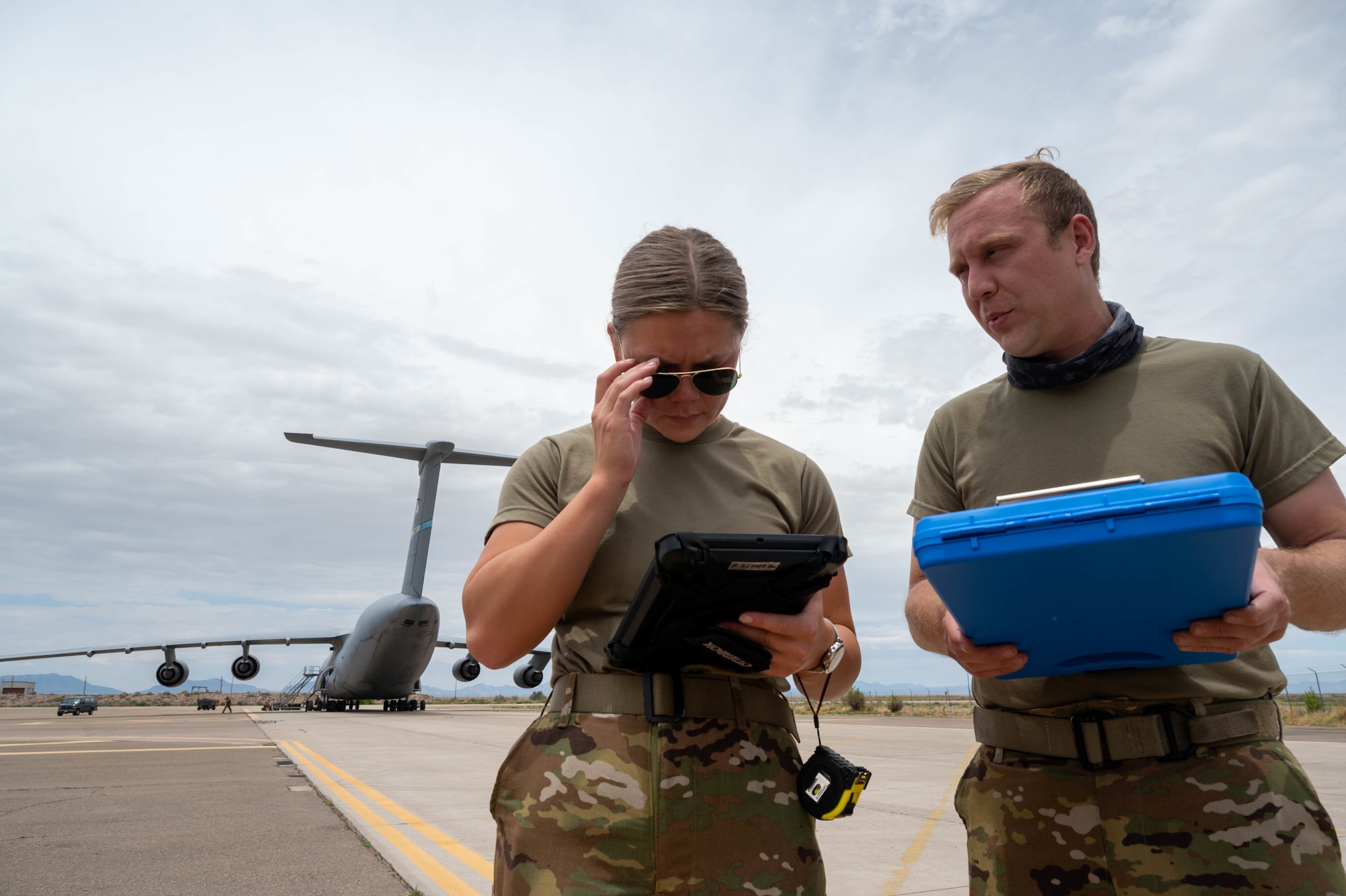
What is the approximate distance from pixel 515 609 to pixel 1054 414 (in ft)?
5.04

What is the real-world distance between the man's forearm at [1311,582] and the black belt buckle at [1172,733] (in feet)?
1.03

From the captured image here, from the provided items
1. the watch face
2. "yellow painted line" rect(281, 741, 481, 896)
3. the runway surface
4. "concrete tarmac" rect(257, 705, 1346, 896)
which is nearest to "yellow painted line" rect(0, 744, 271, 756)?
the runway surface

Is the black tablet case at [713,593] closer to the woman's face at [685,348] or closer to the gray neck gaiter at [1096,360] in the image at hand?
the woman's face at [685,348]

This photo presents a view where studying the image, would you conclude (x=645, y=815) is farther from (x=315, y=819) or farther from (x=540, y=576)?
(x=315, y=819)

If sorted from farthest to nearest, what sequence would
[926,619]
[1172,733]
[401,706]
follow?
[401,706], [926,619], [1172,733]

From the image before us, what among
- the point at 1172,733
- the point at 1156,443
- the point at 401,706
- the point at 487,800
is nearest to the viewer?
the point at 1172,733

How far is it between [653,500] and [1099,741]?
1205 millimetres

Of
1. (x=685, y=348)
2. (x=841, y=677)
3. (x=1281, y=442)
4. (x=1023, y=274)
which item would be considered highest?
(x=1023, y=274)

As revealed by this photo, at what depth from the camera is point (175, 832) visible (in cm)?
634

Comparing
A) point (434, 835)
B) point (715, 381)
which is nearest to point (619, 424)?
point (715, 381)

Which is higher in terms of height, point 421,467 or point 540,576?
point 421,467

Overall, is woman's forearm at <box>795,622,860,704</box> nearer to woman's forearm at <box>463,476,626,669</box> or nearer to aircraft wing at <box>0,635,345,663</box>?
woman's forearm at <box>463,476,626,669</box>

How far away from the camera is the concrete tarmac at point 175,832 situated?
4.80 m

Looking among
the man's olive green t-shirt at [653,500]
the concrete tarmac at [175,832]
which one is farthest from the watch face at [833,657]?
the concrete tarmac at [175,832]
